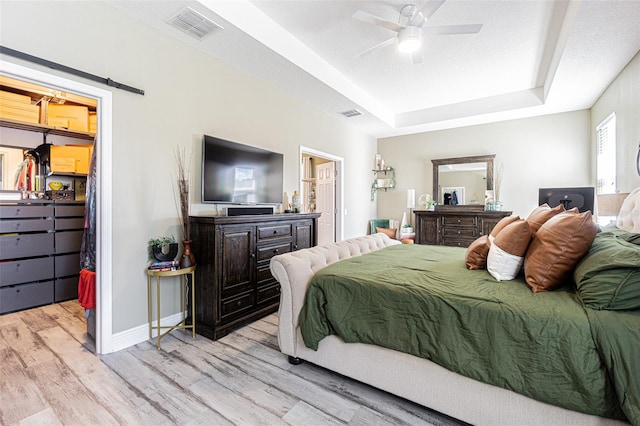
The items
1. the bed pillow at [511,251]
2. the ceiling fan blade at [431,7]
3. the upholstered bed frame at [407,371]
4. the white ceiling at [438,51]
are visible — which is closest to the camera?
the upholstered bed frame at [407,371]

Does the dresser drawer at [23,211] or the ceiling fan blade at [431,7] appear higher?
the ceiling fan blade at [431,7]

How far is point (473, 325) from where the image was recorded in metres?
1.39

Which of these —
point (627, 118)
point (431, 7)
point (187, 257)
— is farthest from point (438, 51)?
point (187, 257)

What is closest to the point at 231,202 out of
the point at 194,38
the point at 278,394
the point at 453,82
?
the point at 194,38

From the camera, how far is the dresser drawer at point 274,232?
305cm

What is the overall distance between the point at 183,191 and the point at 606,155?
5311mm

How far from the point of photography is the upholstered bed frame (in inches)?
52.0

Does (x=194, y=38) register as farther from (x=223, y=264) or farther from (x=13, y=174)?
(x=13, y=174)

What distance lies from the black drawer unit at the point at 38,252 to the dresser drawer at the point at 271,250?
2438mm

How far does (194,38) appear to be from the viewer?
2.70 m

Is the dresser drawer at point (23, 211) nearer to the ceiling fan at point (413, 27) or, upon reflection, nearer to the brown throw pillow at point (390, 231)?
the ceiling fan at point (413, 27)

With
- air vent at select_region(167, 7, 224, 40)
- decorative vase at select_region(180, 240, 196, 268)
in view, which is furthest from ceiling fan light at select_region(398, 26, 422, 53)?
decorative vase at select_region(180, 240, 196, 268)

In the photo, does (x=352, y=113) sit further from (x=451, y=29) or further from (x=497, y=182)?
(x=497, y=182)

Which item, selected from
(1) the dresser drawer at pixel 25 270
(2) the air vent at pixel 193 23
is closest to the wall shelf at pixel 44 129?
(1) the dresser drawer at pixel 25 270
